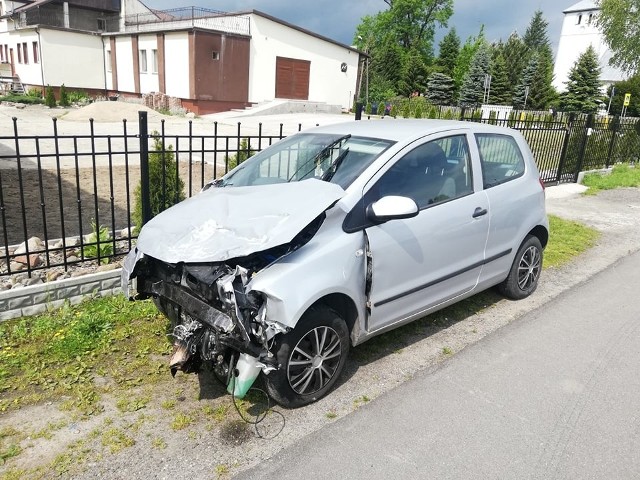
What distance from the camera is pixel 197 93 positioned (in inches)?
1117

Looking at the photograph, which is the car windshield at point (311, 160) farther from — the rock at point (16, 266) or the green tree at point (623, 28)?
the green tree at point (623, 28)

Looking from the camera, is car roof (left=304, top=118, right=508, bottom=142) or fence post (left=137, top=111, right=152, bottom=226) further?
fence post (left=137, top=111, right=152, bottom=226)

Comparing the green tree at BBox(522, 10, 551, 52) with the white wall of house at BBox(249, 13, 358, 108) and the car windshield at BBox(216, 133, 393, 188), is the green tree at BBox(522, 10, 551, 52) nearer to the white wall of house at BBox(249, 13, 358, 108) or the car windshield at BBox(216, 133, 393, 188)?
the white wall of house at BBox(249, 13, 358, 108)

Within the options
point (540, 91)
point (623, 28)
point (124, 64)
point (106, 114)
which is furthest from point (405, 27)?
point (106, 114)

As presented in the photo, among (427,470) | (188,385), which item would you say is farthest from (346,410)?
(188,385)

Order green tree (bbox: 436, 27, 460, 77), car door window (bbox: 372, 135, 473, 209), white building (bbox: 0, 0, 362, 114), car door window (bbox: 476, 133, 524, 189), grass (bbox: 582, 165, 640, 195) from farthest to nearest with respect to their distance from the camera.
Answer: green tree (bbox: 436, 27, 460, 77) → white building (bbox: 0, 0, 362, 114) → grass (bbox: 582, 165, 640, 195) → car door window (bbox: 476, 133, 524, 189) → car door window (bbox: 372, 135, 473, 209)

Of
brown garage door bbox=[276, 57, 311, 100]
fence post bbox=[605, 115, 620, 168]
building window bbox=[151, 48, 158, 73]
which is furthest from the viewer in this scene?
brown garage door bbox=[276, 57, 311, 100]

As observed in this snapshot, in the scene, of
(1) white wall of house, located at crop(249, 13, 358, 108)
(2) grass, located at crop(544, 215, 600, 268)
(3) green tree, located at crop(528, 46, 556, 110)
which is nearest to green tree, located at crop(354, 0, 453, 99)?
(3) green tree, located at crop(528, 46, 556, 110)

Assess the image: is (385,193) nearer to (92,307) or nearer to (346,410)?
(346,410)

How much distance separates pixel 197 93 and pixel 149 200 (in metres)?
24.8

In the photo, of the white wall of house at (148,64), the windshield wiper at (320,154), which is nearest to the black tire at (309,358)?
the windshield wiper at (320,154)

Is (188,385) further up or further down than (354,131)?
further down

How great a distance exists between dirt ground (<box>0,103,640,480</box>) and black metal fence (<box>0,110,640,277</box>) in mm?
2093

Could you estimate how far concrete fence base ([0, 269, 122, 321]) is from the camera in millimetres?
4133
